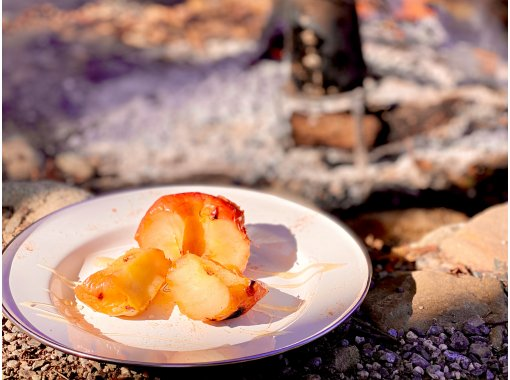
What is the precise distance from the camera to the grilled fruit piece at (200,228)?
140 cm

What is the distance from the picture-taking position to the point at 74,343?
1196 millimetres

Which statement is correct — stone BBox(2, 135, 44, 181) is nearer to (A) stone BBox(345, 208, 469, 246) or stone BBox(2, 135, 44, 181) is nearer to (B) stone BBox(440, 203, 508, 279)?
(A) stone BBox(345, 208, 469, 246)

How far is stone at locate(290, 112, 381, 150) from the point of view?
299 cm

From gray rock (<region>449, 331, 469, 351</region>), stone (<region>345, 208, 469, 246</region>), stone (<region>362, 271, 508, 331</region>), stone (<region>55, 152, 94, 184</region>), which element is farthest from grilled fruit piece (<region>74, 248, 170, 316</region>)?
stone (<region>55, 152, 94, 184</region>)

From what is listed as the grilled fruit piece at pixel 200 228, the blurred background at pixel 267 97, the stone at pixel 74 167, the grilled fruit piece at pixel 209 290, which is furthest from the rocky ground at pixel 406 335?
the stone at pixel 74 167

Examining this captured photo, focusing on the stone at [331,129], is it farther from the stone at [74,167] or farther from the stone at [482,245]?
the stone at [482,245]

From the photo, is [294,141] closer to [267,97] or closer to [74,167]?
[267,97]

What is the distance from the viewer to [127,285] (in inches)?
50.8

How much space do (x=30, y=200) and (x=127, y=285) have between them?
0.78 m

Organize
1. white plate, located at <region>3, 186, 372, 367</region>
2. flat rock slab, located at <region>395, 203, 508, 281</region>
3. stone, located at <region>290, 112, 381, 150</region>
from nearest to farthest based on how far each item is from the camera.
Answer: white plate, located at <region>3, 186, 372, 367</region>
flat rock slab, located at <region>395, 203, 508, 281</region>
stone, located at <region>290, 112, 381, 150</region>

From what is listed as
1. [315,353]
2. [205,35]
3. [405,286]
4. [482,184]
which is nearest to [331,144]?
Result: [482,184]

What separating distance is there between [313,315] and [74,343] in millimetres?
442

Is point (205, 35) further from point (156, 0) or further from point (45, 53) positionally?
point (45, 53)

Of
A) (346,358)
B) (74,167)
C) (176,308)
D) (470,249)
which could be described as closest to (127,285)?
(176,308)
